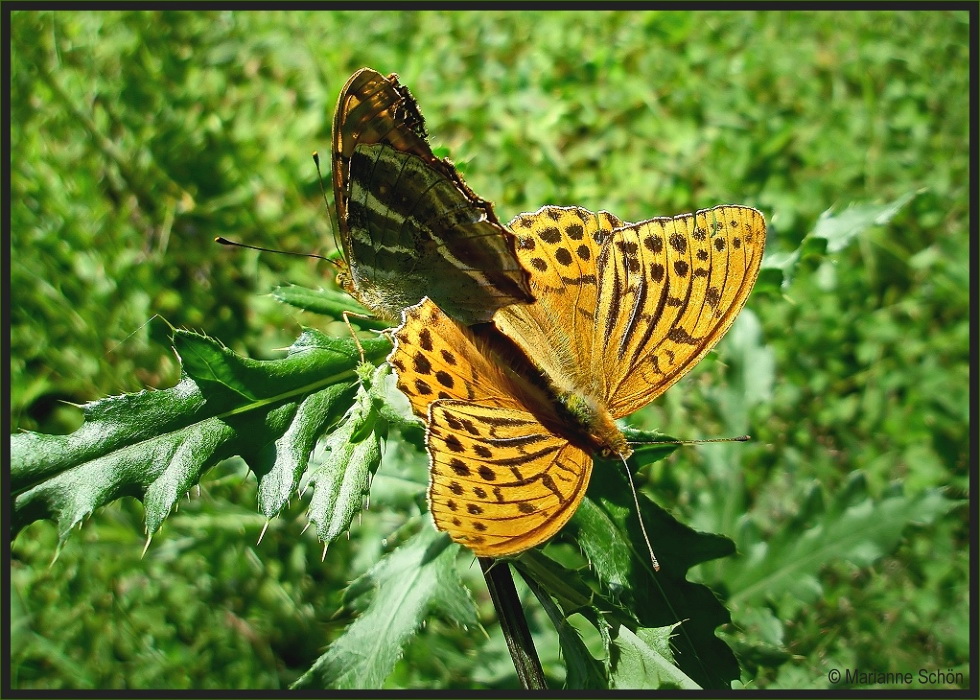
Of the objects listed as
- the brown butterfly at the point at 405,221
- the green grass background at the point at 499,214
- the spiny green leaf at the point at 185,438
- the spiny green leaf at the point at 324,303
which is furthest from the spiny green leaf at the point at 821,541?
the spiny green leaf at the point at 185,438

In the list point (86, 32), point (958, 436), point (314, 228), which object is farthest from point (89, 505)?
point (86, 32)

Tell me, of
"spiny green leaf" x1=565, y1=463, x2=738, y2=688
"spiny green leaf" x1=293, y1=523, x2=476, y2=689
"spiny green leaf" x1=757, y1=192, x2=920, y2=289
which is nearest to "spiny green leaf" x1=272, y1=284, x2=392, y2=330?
"spiny green leaf" x1=293, y1=523, x2=476, y2=689

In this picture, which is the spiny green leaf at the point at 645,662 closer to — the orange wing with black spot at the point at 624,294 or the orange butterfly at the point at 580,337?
the orange butterfly at the point at 580,337

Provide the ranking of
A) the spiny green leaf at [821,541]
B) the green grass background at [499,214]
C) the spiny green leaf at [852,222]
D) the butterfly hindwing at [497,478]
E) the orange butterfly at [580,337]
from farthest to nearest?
the green grass background at [499,214] → the spiny green leaf at [821,541] → the spiny green leaf at [852,222] → the orange butterfly at [580,337] → the butterfly hindwing at [497,478]

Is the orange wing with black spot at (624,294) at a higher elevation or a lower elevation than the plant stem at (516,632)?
higher

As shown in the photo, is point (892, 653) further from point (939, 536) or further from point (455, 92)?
point (455, 92)
